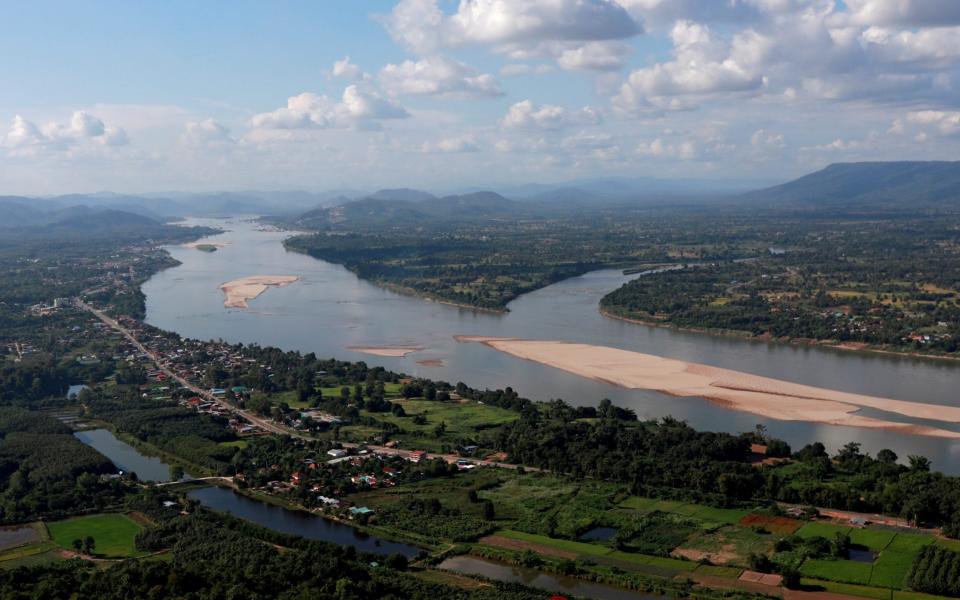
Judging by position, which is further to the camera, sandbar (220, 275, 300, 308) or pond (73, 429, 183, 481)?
sandbar (220, 275, 300, 308)

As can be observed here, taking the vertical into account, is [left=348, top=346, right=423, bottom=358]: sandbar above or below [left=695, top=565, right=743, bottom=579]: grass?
above

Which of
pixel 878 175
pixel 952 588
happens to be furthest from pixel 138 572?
pixel 878 175

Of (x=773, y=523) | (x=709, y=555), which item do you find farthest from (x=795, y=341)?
(x=709, y=555)

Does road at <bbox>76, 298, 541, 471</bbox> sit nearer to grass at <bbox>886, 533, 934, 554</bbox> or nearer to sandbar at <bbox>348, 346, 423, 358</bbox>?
sandbar at <bbox>348, 346, 423, 358</bbox>

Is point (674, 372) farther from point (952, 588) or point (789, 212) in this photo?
point (789, 212)

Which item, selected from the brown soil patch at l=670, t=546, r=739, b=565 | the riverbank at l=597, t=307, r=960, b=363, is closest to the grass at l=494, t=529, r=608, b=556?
the brown soil patch at l=670, t=546, r=739, b=565

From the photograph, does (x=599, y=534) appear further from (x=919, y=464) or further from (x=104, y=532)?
(x=104, y=532)
